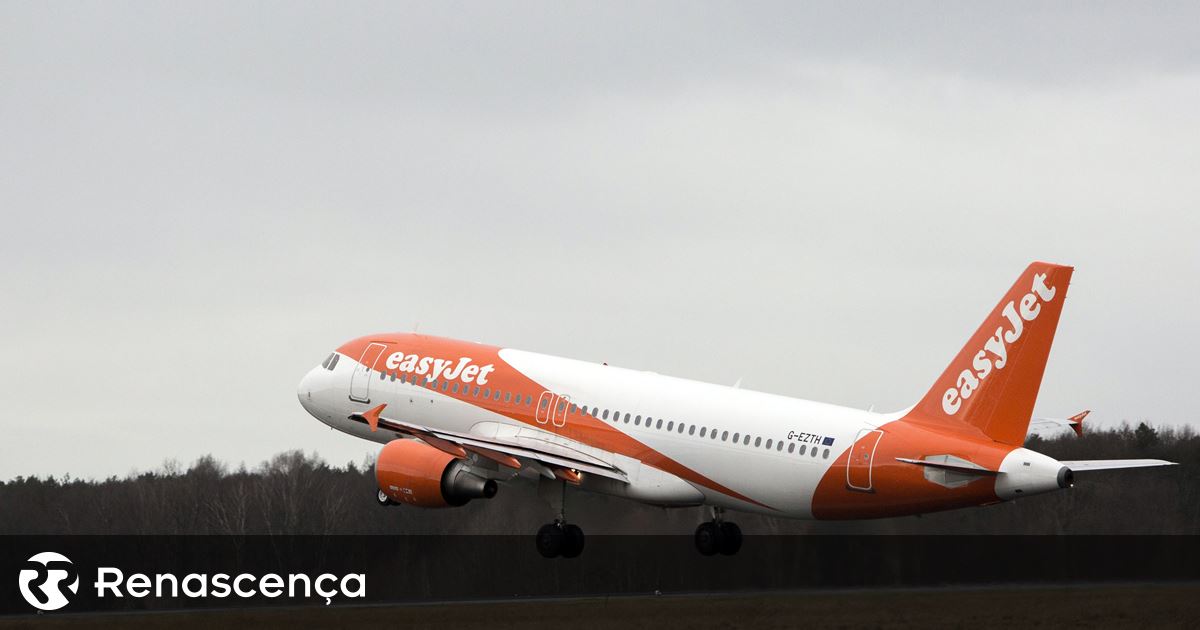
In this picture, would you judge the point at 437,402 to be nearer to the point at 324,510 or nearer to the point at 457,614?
the point at 457,614

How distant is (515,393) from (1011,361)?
639 inches

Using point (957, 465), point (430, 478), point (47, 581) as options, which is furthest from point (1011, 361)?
point (47, 581)

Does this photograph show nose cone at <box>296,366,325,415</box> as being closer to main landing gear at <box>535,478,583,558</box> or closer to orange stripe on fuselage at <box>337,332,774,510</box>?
orange stripe on fuselage at <box>337,332,774,510</box>

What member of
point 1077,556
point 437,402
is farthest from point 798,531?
point 437,402

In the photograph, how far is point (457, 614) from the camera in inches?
2680

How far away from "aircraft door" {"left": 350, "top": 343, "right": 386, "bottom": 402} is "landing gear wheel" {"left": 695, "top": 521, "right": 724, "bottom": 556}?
1237cm

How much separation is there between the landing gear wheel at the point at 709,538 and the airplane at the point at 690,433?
4 centimetres

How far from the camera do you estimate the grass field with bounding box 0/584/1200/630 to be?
60.9m

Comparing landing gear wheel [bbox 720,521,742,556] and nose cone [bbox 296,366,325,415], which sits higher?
nose cone [bbox 296,366,325,415]

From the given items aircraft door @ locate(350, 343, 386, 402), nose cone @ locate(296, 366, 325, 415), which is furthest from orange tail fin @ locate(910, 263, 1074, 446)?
nose cone @ locate(296, 366, 325, 415)

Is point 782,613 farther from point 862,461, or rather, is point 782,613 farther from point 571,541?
point 571,541

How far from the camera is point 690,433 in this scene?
63.9 metres

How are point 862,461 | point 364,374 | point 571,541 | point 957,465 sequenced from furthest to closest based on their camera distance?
point 364,374 → point 571,541 → point 862,461 → point 957,465

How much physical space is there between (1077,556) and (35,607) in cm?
3701
